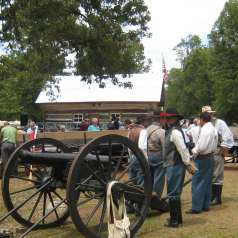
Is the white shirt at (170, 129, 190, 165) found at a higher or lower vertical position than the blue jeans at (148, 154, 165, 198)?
higher

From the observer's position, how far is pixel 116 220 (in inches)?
270

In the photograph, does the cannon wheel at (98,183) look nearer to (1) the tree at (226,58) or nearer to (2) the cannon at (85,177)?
(2) the cannon at (85,177)

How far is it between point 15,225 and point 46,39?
37.1 feet

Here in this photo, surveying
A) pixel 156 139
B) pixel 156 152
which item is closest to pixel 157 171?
pixel 156 152

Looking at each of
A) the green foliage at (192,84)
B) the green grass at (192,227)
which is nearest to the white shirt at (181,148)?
the green grass at (192,227)

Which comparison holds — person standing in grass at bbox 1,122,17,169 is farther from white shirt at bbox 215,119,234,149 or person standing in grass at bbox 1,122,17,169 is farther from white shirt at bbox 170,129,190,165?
white shirt at bbox 170,129,190,165

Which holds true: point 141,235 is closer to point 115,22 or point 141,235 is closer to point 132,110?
point 115,22

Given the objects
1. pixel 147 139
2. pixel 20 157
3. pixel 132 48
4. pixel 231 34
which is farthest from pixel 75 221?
pixel 231 34

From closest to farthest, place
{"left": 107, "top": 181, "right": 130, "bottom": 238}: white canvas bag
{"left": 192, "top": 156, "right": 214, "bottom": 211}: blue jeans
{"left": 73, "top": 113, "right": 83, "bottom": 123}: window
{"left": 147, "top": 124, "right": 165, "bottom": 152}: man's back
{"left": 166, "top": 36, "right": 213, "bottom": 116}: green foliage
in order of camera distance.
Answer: {"left": 107, "top": 181, "right": 130, "bottom": 238}: white canvas bag
{"left": 192, "top": 156, "right": 214, "bottom": 211}: blue jeans
{"left": 147, "top": 124, "right": 165, "bottom": 152}: man's back
{"left": 73, "top": 113, "right": 83, "bottom": 123}: window
{"left": 166, "top": 36, "right": 213, "bottom": 116}: green foliage

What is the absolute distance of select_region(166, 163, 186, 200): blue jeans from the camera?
8195mm

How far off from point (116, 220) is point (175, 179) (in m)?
1.67

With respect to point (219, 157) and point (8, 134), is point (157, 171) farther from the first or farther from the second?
point (8, 134)

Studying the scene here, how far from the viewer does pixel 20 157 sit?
7.40 meters

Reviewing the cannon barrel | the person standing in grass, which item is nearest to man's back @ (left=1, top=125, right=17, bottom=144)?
the person standing in grass
